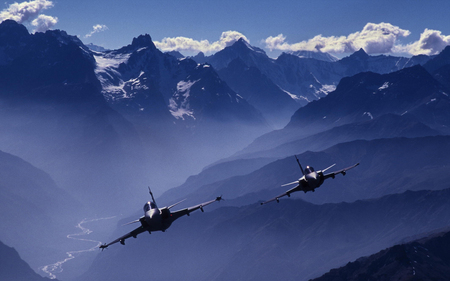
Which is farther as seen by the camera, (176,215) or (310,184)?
(310,184)

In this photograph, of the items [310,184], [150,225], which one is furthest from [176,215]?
[310,184]

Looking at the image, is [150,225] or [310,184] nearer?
[150,225]

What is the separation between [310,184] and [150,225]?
29.3 metres

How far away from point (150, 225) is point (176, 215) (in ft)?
13.9

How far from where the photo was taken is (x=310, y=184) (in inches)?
3095

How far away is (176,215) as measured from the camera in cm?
6706

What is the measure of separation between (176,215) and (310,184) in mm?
25120

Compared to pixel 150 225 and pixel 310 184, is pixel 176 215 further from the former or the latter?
pixel 310 184

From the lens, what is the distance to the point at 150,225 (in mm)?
64938
